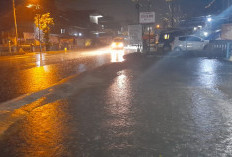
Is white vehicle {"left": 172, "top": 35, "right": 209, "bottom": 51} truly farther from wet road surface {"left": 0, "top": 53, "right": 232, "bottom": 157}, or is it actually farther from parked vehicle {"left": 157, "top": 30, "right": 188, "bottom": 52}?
wet road surface {"left": 0, "top": 53, "right": 232, "bottom": 157}

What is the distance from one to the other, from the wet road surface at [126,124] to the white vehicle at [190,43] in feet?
47.6

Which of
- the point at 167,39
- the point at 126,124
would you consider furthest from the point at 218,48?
the point at 126,124

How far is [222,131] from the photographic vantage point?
15.4 ft

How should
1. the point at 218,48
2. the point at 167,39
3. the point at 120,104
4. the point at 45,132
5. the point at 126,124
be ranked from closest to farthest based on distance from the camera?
the point at 45,132 → the point at 126,124 → the point at 120,104 → the point at 218,48 → the point at 167,39

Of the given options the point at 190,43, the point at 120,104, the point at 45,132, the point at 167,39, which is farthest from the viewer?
the point at 167,39

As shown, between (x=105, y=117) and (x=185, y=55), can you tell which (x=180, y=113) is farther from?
(x=185, y=55)

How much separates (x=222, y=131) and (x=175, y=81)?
583cm

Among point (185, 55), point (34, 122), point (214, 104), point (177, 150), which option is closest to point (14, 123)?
point (34, 122)

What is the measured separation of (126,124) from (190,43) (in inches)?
756

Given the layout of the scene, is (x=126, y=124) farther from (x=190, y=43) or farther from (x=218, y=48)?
(x=190, y=43)

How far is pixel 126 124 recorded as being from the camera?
516cm

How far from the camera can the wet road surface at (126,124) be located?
3.95 m

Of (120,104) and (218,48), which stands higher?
(218,48)

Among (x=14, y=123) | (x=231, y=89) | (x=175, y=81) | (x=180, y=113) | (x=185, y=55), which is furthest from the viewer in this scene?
(x=185, y=55)
